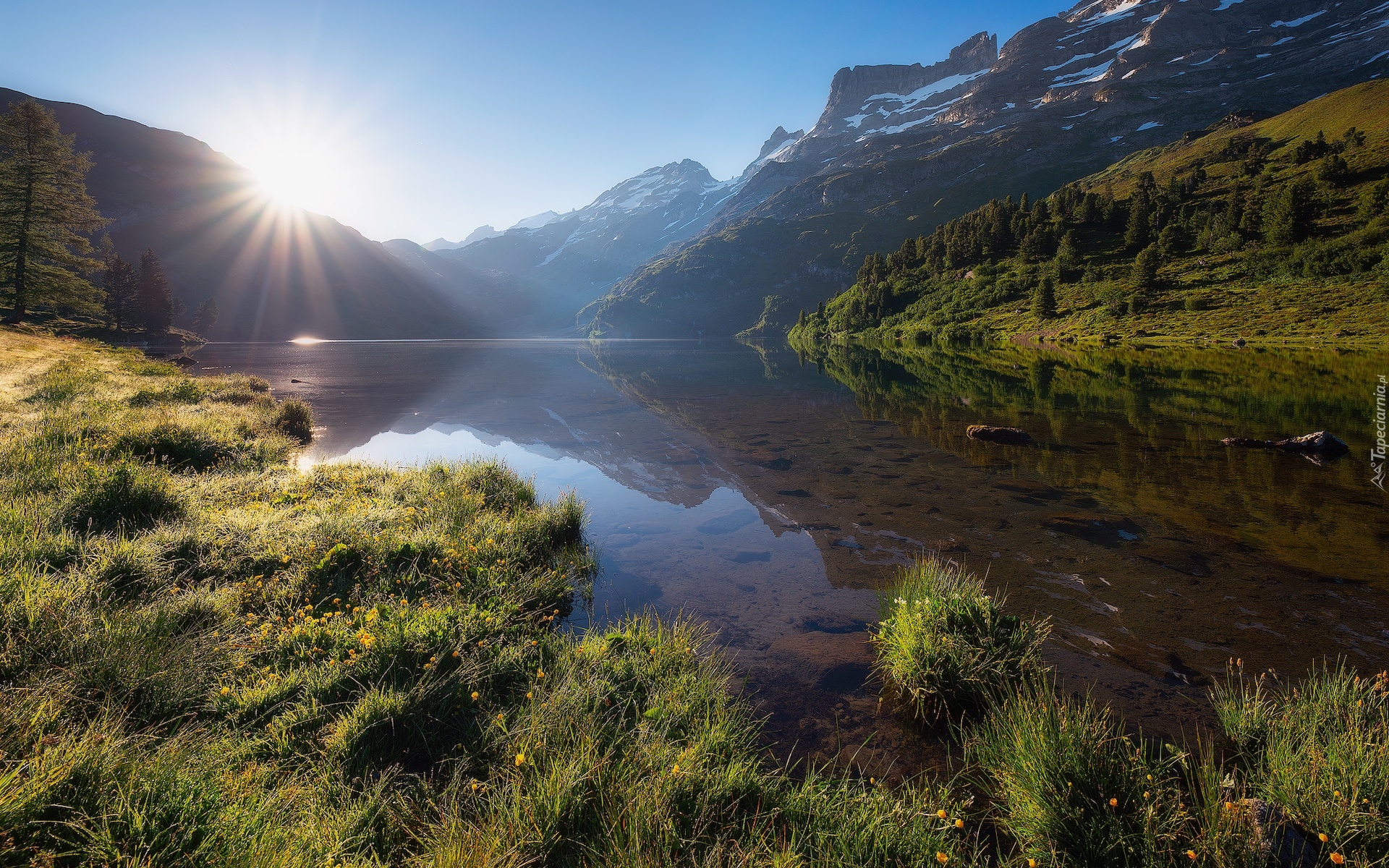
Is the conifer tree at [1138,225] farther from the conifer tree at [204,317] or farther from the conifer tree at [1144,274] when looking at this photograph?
the conifer tree at [204,317]

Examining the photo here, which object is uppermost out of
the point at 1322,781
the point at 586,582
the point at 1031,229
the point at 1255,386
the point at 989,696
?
the point at 1031,229

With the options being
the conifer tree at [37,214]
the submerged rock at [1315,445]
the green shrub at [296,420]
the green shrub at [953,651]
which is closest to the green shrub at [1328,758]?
the green shrub at [953,651]

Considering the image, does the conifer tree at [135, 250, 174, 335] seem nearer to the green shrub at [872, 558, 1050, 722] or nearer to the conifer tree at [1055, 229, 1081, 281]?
the green shrub at [872, 558, 1050, 722]

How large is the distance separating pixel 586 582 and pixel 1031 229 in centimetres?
13911

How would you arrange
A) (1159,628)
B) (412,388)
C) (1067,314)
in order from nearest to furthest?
1. (1159,628)
2. (412,388)
3. (1067,314)

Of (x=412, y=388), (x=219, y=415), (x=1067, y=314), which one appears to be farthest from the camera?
(x=1067, y=314)

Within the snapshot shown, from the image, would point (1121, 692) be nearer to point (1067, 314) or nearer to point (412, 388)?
point (412, 388)

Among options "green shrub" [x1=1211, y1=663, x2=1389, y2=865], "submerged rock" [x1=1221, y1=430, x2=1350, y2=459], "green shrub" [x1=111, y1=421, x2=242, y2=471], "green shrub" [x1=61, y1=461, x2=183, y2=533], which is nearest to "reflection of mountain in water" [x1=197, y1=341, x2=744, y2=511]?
"green shrub" [x1=111, y1=421, x2=242, y2=471]

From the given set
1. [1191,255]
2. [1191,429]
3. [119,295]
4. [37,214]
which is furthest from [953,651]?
[119,295]

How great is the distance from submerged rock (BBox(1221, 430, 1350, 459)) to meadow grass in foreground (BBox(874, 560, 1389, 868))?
53.2 ft

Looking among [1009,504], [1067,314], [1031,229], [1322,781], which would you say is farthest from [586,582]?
[1031,229]

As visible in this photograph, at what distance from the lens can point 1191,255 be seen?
8888 cm

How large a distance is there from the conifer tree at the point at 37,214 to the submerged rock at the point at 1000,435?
72.7 metres

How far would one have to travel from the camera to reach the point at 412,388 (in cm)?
4525
